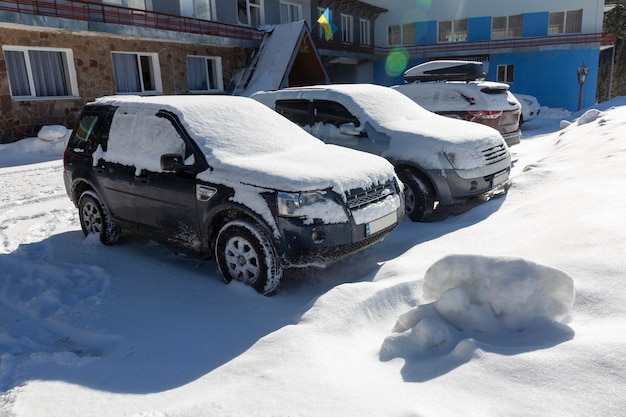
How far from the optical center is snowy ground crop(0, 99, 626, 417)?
7.90 feet

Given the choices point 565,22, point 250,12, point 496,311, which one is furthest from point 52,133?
point 565,22

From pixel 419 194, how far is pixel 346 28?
86.3 ft

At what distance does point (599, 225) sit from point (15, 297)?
17.4 feet

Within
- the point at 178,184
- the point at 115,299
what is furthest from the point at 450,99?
the point at 115,299

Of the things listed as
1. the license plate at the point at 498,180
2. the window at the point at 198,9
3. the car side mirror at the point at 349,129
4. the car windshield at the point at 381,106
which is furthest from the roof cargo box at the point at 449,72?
the window at the point at 198,9

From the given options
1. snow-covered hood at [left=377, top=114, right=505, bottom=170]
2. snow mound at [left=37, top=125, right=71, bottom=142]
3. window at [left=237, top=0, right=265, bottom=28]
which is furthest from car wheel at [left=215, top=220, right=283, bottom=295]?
window at [left=237, top=0, right=265, bottom=28]

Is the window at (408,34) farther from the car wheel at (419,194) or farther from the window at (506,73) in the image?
the car wheel at (419,194)

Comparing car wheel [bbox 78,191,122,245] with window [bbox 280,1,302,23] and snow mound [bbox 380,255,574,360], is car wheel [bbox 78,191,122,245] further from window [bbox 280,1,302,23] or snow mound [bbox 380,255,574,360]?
window [bbox 280,1,302,23]

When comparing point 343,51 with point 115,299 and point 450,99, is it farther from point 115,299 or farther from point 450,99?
point 115,299

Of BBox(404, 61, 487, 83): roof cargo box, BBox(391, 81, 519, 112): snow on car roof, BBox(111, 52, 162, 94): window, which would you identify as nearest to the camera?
BBox(391, 81, 519, 112): snow on car roof

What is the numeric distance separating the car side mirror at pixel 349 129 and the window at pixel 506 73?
82.4 ft

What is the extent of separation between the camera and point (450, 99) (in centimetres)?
1002

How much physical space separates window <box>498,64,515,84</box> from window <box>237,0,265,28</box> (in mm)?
15402

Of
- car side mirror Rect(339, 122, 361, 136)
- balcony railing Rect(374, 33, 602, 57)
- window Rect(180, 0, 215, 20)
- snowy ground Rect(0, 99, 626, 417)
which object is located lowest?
snowy ground Rect(0, 99, 626, 417)
